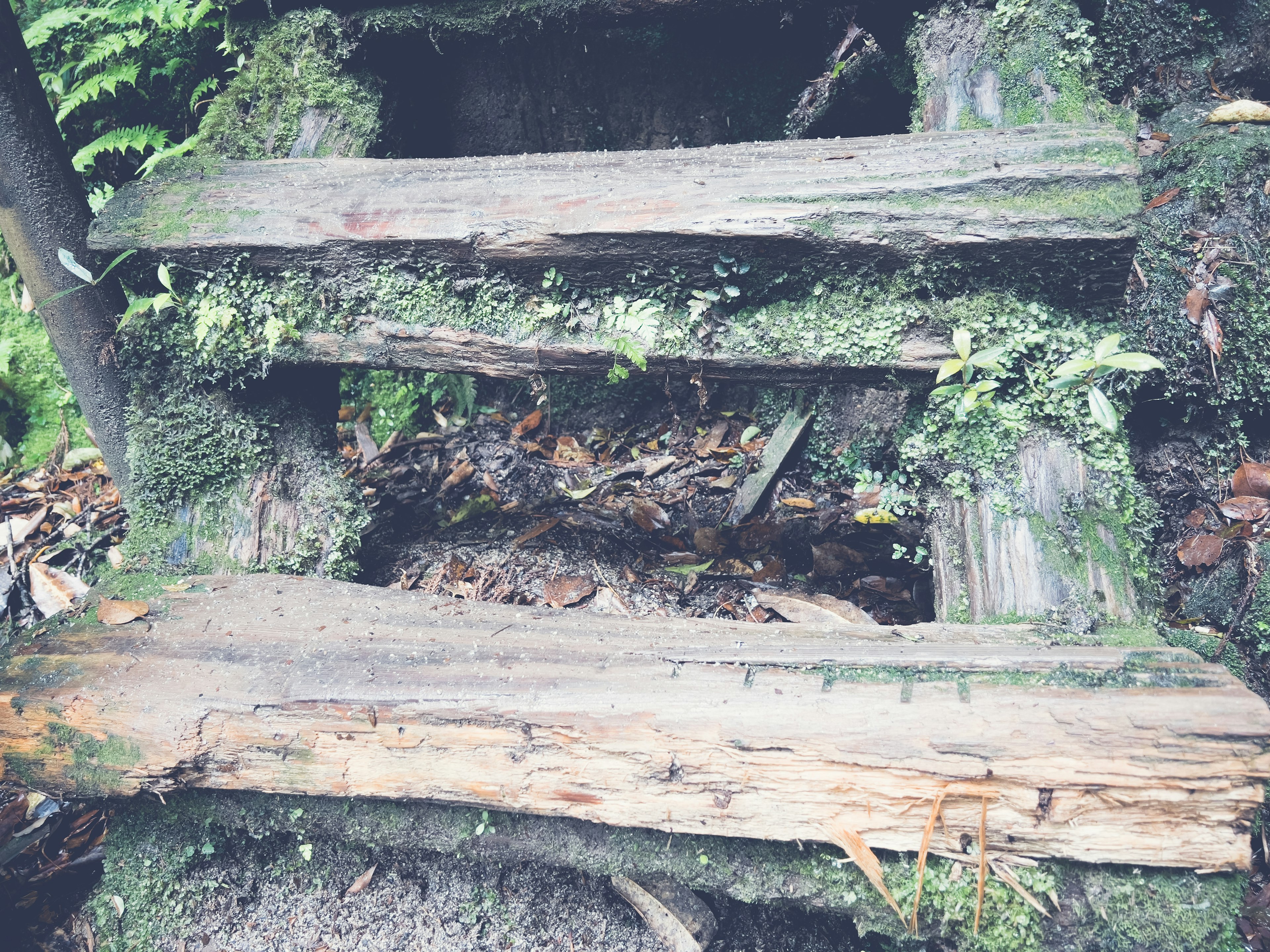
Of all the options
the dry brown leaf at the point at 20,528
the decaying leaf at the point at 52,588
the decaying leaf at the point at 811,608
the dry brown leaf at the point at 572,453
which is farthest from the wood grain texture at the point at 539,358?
the dry brown leaf at the point at 20,528

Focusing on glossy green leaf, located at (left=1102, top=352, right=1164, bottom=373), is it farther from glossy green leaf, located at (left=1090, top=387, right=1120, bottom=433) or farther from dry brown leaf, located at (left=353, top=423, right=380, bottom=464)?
dry brown leaf, located at (left=353, top=423, right=380, bottom=464)

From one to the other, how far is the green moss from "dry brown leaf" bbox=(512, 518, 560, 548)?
1.94 metres

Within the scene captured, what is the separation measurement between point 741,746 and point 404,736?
0.91 m

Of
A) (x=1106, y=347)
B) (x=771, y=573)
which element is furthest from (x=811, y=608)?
(x=1106, y=347)

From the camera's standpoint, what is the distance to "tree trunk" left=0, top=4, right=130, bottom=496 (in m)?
2.65

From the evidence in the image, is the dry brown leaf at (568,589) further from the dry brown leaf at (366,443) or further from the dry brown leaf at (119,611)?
the dry brown leaf at (366,443)

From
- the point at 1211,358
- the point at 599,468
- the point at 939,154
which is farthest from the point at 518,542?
the point at 1211,358

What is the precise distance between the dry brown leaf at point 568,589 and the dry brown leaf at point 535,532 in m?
0.31

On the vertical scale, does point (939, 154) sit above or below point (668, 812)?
above

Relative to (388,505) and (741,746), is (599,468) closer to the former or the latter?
(388,505)

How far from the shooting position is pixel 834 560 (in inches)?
130

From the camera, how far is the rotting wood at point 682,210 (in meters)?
2.21

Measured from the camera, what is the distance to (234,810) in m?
2.28

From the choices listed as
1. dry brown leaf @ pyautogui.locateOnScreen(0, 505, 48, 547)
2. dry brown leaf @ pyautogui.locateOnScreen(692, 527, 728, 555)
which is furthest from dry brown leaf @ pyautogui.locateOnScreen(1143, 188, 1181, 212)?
dry brown leaf @ pyautogui.locateOnScreen(0, 505, 48, 547)
